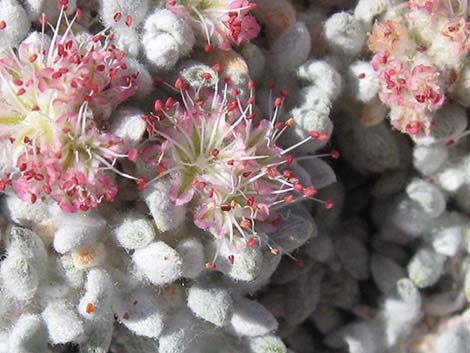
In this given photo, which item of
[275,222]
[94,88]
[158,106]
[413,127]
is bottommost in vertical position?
[275,222]

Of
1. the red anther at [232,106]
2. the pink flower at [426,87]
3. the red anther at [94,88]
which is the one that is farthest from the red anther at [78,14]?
the pink flower at [426,87]

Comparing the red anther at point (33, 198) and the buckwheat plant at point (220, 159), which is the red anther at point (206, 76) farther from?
the red anther at point (33, 198)

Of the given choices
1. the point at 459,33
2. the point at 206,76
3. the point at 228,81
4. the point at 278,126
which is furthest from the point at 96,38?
the point at 459,33

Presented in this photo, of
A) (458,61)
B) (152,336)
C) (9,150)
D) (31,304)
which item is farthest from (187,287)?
(458,61)

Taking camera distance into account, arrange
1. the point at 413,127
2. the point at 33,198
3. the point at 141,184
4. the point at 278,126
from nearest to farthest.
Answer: the point at 33,198
the point at 141,184
the point at 278,126
the point at 413,127

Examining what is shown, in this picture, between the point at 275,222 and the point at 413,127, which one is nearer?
the point at 275,222

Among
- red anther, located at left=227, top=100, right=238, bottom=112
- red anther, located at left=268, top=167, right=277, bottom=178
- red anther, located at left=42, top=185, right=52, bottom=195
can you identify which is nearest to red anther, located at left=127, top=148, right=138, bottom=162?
red anther, located at left=42, top=185, right=52, bottom=195

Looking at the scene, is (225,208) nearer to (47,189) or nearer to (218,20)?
(47,189)
